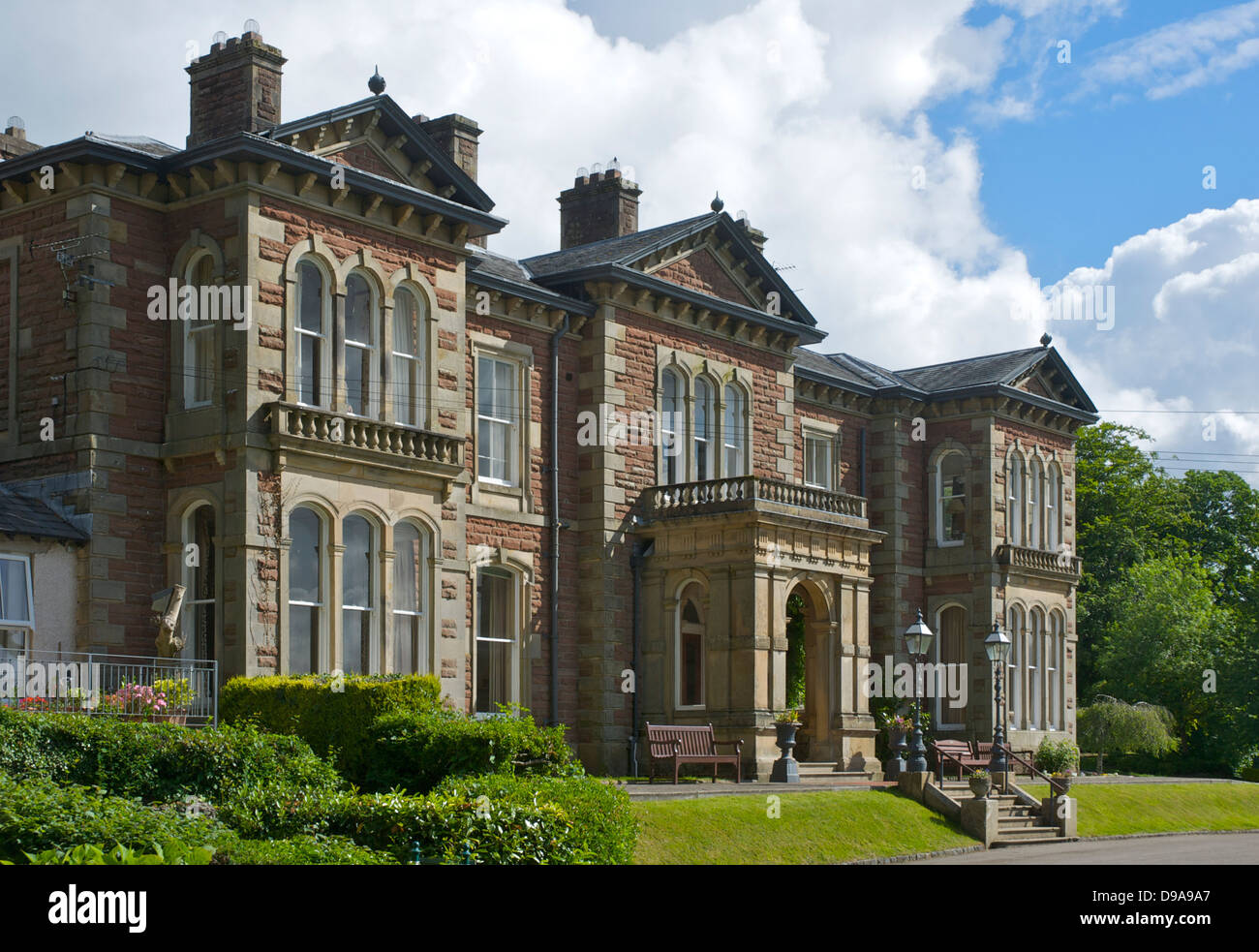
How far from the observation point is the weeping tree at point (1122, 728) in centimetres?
4403

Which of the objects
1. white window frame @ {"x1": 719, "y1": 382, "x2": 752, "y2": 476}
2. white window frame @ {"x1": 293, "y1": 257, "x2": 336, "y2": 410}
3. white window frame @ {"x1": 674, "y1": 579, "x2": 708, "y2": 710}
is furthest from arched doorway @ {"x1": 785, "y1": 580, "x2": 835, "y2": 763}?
white window frame @ {"x1": 293, "y1": 257, "x2": 336, "y2": 410}

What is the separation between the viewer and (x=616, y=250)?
107ft

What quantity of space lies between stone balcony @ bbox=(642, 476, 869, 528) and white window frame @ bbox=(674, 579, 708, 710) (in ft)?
4.98

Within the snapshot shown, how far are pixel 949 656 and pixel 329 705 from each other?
22728mm

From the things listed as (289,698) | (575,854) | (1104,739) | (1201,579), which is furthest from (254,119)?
(1201,579)

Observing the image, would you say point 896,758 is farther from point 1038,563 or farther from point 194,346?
point 194,346

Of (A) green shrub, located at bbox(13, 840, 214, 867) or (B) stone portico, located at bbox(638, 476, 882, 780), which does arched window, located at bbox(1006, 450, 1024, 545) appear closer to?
(B) stone portico, located at bbox(638, 476, 882, 780)

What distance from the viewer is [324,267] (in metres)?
24.7

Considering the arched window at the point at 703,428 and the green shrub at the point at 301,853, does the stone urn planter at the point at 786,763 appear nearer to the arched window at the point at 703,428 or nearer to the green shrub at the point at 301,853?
the arched window at the point at 703,428

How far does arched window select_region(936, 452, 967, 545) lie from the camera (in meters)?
40.9

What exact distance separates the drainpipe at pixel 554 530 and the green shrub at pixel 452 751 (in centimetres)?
940

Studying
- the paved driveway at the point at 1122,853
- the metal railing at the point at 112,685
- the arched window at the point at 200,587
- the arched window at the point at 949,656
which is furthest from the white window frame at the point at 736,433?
the metal railing at the point at 112,685

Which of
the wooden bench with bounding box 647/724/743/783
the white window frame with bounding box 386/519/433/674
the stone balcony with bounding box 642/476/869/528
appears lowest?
the wooden bench with bounding box 647/724/743/783

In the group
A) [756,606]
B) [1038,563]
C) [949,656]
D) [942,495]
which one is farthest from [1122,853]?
[942,495]
